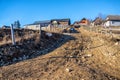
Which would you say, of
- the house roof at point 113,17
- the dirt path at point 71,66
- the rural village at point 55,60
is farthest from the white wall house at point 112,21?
the dirt path at point 71,66

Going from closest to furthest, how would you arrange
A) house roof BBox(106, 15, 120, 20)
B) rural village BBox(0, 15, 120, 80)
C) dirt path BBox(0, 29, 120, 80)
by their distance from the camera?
dirt path BBox(0, 29, 120, 80) → rural village BBox(0, 15, 120, 80) → house roof BBox(106, 15, 120, 20)

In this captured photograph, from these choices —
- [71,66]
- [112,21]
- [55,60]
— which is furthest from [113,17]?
[71,66]

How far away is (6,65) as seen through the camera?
12750mm

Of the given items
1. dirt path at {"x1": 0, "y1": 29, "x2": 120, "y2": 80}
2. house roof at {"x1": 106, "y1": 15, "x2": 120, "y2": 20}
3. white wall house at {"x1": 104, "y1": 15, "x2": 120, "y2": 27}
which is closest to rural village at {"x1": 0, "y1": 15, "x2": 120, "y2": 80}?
dirt path at {"x1": 0, "y1": 29, "x2": 120, "y2": 80}

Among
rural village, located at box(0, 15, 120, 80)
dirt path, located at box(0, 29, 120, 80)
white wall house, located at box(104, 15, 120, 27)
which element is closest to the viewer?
dirt path, located at box(0, 29, 120, 80)

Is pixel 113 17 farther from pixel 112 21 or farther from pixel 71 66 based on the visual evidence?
pixel 71 66

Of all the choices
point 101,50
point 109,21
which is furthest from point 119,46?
point 109,21

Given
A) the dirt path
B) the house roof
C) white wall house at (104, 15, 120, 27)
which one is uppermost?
the house roof

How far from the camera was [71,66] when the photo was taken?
42.1ft

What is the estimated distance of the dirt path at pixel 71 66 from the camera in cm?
1120

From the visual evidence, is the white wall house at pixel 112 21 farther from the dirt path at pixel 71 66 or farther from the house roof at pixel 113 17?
the dirt path at pixel 71 66

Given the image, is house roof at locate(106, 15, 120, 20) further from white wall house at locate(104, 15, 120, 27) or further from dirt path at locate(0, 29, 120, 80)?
dirt path at locate(0, 29, 120, 80)

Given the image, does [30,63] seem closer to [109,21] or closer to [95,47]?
[95,47]

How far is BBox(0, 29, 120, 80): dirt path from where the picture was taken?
1120 cm
